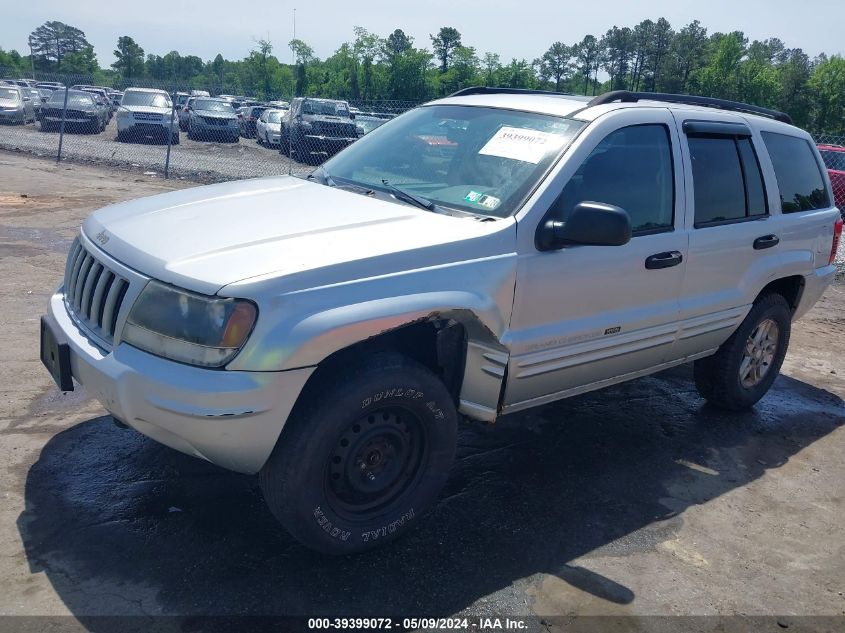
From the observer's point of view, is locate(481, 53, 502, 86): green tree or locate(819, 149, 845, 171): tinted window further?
locate(481, 53, 502, 86): green tree

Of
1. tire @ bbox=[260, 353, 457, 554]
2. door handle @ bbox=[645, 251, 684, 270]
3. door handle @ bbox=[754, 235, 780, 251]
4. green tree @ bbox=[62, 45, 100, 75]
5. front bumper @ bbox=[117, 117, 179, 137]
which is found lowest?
tire @ bbox=[260, 353, 457, 554]

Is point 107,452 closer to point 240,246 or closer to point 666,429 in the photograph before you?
point 240,246

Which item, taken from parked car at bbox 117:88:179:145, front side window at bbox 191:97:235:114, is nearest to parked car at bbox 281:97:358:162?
parked car at bbox 117:88:179:145

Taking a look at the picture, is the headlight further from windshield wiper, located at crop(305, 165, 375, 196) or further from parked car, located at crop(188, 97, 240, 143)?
parked car, located at crop(188, 97, 240, 143)

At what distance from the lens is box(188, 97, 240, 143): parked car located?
26.5m

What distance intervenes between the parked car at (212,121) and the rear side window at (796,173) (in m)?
23.8

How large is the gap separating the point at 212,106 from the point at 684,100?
24555 millimetres

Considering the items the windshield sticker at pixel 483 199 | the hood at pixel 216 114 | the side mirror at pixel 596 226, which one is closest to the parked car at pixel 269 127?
the hood at pixel 216 114

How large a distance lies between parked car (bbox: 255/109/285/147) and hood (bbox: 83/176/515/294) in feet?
77.0

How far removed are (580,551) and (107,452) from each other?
2443mm

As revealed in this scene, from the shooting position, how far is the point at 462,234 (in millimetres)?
3398

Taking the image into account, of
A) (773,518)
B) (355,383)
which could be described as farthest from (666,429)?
(355,383)

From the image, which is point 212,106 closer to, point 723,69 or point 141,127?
point 141,127

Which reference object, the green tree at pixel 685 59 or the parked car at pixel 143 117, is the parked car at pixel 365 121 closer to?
the parked car at pixel 143 117
